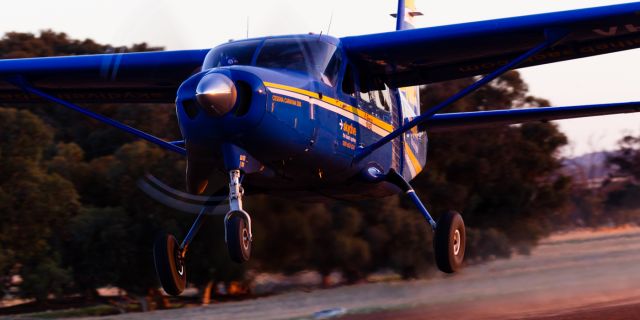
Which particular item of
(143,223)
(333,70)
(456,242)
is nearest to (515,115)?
(456,242)

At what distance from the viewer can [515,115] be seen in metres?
15.5

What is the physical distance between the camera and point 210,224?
744 inches

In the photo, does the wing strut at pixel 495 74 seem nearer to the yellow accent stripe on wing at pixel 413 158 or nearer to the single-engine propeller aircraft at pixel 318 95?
the single-engine propeller aircraft at pixel 318 95

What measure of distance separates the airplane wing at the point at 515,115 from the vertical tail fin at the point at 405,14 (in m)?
2.76

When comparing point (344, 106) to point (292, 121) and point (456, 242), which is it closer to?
point (292, 121)

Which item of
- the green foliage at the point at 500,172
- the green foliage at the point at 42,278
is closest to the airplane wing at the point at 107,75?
the green foliage at the point at 42,278

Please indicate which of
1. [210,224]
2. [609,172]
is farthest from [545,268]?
[609,172]

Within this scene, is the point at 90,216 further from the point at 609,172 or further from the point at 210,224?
the point at 609,172

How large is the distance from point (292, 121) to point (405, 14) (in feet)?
25.3

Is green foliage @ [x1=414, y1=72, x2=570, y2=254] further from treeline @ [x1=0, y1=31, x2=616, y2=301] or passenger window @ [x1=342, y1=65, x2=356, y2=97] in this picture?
passenger window @ [x1=342, y1=65, x2=356, y2=97]

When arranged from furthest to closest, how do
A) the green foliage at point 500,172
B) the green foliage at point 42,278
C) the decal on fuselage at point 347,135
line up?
the green foliage at point 500,172
the green foliage at point 42,278
the decal on fuselage at point 347,135

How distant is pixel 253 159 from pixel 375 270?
13.2m

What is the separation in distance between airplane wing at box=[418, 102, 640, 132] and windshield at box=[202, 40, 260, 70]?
4856 millimetres

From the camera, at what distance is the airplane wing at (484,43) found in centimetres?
1270
